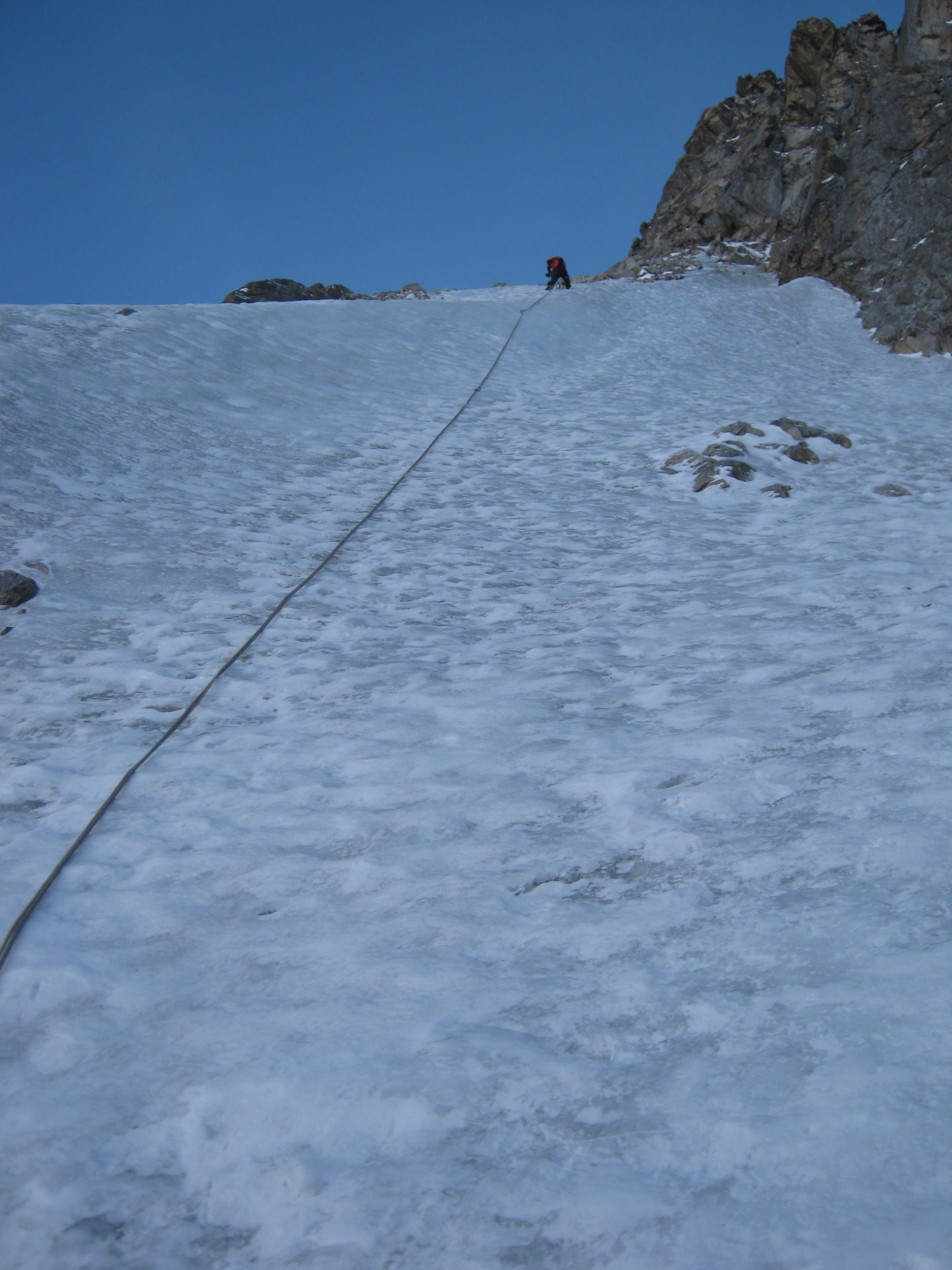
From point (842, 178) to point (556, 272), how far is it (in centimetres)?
723

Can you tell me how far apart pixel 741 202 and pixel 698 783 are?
92.3ft

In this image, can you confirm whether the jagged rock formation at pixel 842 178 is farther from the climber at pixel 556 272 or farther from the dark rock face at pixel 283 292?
the dark rock face at pixel 283 292

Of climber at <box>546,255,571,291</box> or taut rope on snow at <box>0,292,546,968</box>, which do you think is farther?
climber at <box>546,255,571,291</box>

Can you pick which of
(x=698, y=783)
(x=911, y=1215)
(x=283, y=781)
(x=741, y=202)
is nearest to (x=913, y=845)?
(x=698, y=783)

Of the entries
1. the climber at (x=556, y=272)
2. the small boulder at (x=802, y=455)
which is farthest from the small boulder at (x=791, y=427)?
the climber at (x=556, y=272)

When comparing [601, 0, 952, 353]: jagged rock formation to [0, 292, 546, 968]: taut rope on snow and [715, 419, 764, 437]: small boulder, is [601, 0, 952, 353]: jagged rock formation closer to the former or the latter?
[715, 419, 764, 437]: small boulder

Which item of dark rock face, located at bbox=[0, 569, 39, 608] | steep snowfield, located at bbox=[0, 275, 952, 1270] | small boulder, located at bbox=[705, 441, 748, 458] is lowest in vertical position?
steep snowfield, located at bbox=[0, 275, 952, 1270]

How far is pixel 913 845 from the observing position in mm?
2453

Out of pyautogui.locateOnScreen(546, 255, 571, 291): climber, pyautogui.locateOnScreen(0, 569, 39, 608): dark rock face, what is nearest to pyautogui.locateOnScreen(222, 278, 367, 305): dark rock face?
pyautogui.locateOnScreen(546, 255, 571, 291): climber

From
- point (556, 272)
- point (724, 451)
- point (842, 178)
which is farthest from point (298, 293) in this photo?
point (724, 451)

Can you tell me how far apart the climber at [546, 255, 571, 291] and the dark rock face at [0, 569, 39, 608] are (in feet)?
63.0

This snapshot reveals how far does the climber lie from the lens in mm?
20984

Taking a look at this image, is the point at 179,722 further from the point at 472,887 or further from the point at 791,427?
the point at 791,427

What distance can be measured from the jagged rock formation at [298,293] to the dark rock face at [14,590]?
1647 centimetres
